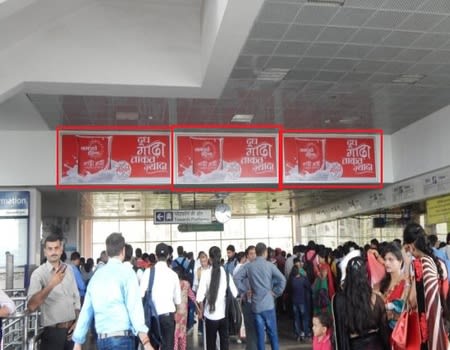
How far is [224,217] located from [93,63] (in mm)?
9951

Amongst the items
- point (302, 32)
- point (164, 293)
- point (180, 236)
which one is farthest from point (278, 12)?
point (180, 236)

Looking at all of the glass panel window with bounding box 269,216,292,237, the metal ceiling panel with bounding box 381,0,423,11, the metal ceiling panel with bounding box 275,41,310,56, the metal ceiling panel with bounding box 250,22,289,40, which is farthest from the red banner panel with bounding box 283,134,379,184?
the glass panel window with bounding box 269,216,292,237

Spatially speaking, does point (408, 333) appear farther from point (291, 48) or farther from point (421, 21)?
point (291, 48)

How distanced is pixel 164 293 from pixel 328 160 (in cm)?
563

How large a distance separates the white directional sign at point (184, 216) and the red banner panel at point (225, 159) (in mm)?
4587

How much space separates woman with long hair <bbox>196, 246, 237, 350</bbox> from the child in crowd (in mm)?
2178

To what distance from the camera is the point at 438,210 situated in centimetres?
1112

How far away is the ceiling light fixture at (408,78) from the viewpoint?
814cm

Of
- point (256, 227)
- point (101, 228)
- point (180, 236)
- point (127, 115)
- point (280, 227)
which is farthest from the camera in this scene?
point (256, 227)

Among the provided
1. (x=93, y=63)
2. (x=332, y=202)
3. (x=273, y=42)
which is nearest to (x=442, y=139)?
(x=273, y=42)

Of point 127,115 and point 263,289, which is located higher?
point 127,115

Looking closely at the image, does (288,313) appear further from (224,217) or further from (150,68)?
(150,68)

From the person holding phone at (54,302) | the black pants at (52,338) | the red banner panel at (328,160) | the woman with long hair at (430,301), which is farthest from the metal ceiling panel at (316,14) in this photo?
the red banner panel at (328,160)

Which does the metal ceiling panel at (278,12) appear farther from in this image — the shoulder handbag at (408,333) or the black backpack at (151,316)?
the shoulder handbag at (408,333)
